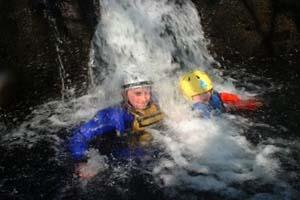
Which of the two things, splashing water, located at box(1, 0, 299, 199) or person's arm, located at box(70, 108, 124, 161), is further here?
person's arm, located at box(70, 108, 124, 161)

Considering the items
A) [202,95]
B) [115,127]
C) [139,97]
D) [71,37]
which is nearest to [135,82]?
[139,97]

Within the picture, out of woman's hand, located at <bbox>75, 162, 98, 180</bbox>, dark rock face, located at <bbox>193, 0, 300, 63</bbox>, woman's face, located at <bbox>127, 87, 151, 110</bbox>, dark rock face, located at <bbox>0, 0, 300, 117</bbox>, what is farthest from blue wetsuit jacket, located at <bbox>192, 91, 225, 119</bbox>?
dark rock face, located at <bbox>193, 0, 300, 63</bbox>

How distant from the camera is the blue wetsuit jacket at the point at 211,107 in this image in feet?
21.0

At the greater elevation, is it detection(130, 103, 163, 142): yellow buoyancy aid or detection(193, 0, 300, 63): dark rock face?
detection(193, 0, 300, 63): dark rock face

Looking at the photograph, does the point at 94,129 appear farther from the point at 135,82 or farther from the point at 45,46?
the point at 45,46

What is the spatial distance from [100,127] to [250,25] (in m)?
4.44

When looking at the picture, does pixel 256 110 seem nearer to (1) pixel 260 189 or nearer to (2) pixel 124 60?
(1) pixel 260 189

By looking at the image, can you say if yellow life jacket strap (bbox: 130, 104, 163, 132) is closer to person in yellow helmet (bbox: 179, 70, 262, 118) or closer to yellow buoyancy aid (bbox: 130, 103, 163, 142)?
yellow buoyancy aid (bbox: 130, 103, 163, 142)

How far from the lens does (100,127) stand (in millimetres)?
5852

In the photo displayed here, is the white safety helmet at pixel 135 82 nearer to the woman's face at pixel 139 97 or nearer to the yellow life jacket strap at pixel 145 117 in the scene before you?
the woman's face at pixel 139 97

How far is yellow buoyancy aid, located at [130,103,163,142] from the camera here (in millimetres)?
6070

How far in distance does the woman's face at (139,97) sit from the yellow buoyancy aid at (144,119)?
0.07 metres

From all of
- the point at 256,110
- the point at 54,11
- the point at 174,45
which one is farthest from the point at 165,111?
the point at 54,11

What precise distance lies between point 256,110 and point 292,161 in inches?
57.1
